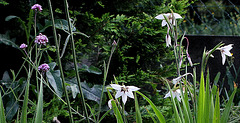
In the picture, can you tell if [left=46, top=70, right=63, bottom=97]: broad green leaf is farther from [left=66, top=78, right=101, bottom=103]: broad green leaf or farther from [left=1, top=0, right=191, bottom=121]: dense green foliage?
[left=1, top=0, right=191, bottom=121]: dense green foliage

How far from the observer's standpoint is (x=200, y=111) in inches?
34.5

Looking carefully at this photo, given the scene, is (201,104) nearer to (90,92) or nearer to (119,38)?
(90,92)

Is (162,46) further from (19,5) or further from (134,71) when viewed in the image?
(19,5)

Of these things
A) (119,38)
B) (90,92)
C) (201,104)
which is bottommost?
(90,92)

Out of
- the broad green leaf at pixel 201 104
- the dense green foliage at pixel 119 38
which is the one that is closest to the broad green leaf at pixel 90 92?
the dense green foliage at pixel 119 38

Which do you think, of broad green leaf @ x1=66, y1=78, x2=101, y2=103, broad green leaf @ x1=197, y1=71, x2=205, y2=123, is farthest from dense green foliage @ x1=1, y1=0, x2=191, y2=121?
broad green leaf @ x1=197, y1=71, x2=205, y2=123

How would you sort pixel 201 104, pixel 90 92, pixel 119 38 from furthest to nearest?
pixel 119 38 < pixel 90 92 < pixel 201 104

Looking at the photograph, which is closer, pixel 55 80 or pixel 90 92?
pixel 55 80

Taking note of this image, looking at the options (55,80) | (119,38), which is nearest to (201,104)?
(55,80)

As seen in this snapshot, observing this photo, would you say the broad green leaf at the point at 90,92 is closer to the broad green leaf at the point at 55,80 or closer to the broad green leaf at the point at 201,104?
the broad green leaf at the point at 55,80

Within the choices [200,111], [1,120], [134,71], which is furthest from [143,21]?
[1,120]

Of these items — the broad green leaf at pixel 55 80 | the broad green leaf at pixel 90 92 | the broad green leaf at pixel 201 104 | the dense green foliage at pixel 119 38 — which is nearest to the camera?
the broad green leaf at pixel 201 104

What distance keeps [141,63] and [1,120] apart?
1.53 meters

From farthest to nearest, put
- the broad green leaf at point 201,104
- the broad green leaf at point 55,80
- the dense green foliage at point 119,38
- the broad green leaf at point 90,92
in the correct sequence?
1. the dense green foliage at point 119,38
2. the broad green leaf at point 90,92
3. the broad green leaf at point 55,80
4. the broad green leaf at point 201,104
